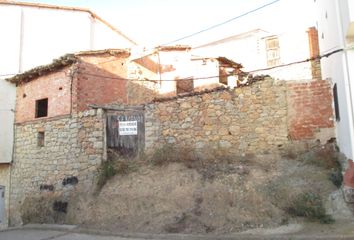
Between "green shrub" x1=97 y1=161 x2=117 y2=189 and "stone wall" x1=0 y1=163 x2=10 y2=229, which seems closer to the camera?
"green shrub" x1=97 y1=161 x2=117 y2=189

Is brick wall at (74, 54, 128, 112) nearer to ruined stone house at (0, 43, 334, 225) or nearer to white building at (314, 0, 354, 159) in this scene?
ruined stone house at (0, 43, 334, 225)

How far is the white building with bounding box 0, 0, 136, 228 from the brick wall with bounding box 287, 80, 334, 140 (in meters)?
11.8

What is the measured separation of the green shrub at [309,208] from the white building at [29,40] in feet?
40.4

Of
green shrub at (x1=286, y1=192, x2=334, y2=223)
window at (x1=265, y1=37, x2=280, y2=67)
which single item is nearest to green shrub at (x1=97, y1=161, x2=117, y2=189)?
green shrub at (x1=286, y1=192, x2=334, y2=223)

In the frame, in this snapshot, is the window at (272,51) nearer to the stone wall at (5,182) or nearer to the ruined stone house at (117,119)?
the ruined stone house at (117,119)

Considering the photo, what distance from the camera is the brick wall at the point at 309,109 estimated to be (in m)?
10.1

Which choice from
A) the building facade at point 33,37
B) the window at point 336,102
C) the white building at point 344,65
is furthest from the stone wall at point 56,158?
the white building at point 344,65

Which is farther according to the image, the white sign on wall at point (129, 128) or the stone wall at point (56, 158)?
the stone wall at point (56, 158)

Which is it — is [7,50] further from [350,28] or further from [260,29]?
[350,28]

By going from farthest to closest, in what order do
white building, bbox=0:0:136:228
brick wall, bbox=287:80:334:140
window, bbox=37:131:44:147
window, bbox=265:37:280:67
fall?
1. white building, bbox=0:0:136:228
2. window, bbox=265:37:280:67
3. window, bbox=37:131:44:147
4. brick wall, bbox=287:80:334:140

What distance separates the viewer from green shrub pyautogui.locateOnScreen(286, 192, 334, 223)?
7746 mm

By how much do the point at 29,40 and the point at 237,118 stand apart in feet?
39.7

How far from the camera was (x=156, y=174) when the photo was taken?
415 inches

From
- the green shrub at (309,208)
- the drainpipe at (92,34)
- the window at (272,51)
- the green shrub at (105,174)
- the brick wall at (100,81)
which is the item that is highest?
the drainpipe at (92,34)
